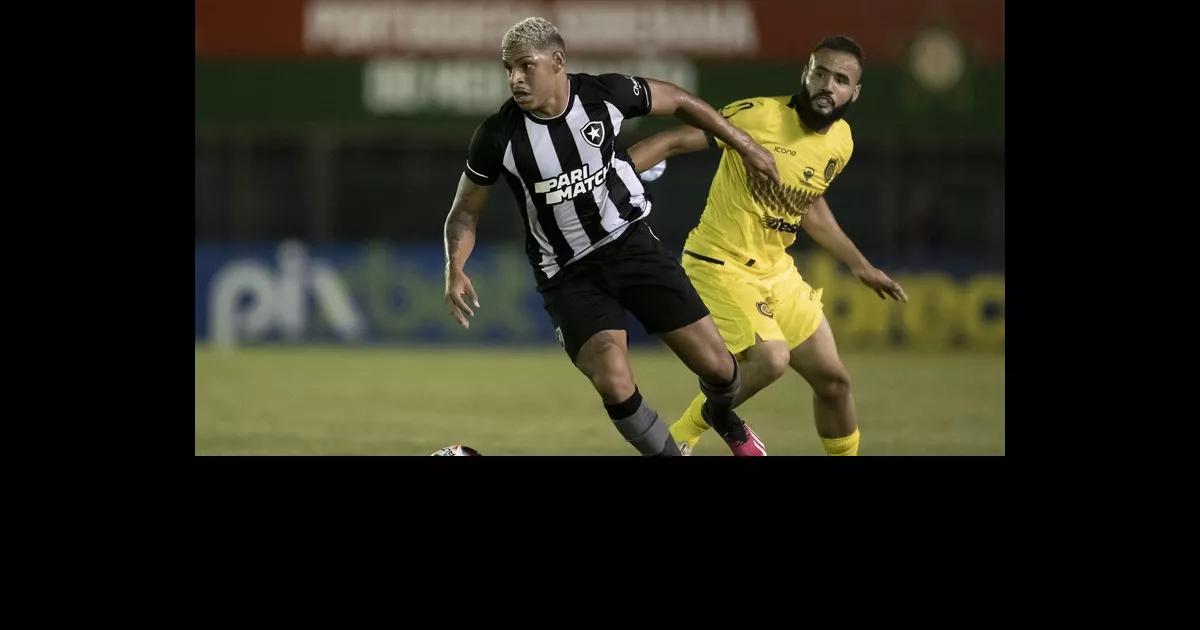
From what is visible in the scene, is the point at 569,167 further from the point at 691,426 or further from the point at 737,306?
the point at 691,426

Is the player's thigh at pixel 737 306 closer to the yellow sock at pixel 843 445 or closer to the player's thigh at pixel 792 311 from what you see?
the player's thigh at pixel 792 311

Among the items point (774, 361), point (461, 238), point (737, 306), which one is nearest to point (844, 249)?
point (737, 306)

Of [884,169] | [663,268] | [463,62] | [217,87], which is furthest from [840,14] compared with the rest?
[663,268]

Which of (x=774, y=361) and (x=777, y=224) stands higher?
(x=777, y=224)

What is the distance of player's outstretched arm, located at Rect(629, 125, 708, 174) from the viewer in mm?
7012

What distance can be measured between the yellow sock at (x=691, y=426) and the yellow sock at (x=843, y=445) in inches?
26.7

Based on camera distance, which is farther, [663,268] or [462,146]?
[462,146]

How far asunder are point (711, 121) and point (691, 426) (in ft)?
6.26

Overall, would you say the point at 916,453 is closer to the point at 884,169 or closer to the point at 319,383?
the point at 319,383

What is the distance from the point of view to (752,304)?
23.9 ft

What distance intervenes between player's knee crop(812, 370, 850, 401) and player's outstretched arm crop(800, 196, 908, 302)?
1.61 feet
